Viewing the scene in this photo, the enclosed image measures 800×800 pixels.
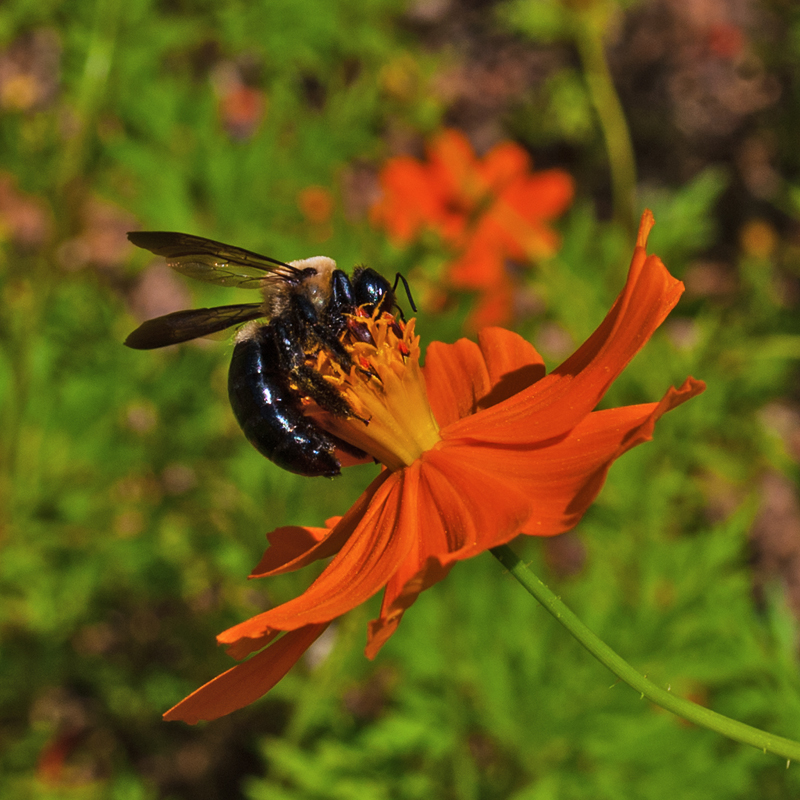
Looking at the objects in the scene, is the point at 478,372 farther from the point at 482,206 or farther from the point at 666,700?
the point at 482,206

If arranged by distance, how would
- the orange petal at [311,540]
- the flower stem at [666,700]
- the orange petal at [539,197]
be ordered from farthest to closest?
the orange petal at [539,197] < the orange petal at [311,540] < the flower stem at [666,700]

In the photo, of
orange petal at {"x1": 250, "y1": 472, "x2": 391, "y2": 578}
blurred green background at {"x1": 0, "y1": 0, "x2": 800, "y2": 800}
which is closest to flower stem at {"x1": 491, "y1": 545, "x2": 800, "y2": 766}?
orange petal at {"x1": 250, "y1": 472, "x2": 391, "y2": 578}

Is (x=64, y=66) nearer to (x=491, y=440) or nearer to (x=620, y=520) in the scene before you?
(x=620, y=520)

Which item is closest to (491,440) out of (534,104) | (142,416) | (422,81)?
(142,416)

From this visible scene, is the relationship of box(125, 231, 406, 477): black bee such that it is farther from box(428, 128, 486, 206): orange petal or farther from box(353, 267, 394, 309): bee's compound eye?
box(428, 128, 486, 206): orange petal

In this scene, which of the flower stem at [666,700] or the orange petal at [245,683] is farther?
the orange petal at [245,683]

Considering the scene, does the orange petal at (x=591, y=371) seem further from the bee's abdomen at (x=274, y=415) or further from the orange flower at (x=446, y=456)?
the bee's abdomen at (x=274, y=415)

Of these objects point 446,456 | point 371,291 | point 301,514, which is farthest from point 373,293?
point 301,514

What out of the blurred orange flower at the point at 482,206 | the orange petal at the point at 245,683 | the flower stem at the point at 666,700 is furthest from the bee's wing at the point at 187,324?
the blurred orange flower at the point at 482,206
